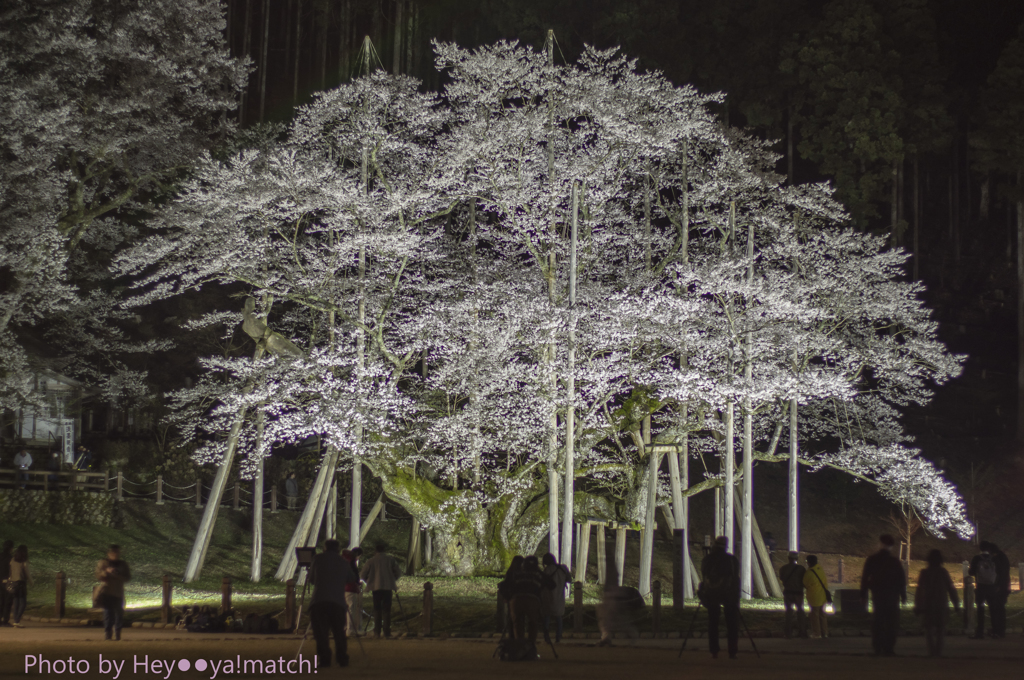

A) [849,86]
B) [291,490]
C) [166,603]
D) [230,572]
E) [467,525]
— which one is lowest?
[230,572]

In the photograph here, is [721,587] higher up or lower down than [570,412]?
lower down

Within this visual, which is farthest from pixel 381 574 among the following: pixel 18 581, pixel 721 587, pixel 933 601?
pixel 933 601

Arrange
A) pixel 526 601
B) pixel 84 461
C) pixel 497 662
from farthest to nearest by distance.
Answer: pixel 84 461 < pixel 526 601 < pixel 497 662

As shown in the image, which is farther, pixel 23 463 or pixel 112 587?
pixel 23 463

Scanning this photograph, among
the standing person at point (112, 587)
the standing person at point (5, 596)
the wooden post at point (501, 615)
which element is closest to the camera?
the standing person at point (112, 587)

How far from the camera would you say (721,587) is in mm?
11844

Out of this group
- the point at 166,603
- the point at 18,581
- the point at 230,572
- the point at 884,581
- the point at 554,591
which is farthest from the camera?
the point at 230,572

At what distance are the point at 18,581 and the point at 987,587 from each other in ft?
Result: 55.4

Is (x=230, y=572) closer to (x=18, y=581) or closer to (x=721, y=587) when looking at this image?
(x=18, y=581)

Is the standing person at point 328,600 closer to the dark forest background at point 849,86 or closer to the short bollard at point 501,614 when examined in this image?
the short bollard at point 501,614

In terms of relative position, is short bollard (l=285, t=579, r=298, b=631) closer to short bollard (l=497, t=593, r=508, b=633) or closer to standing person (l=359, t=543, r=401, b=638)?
standing person (l=359, t=543, r=401, b=638)

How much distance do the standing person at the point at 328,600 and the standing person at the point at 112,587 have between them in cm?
461

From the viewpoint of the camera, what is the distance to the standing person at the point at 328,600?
10422 millimetres

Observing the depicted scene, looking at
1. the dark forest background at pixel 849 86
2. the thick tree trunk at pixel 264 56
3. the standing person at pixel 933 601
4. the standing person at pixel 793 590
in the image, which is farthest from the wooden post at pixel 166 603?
the thick tree trunk at pixel 264 56
